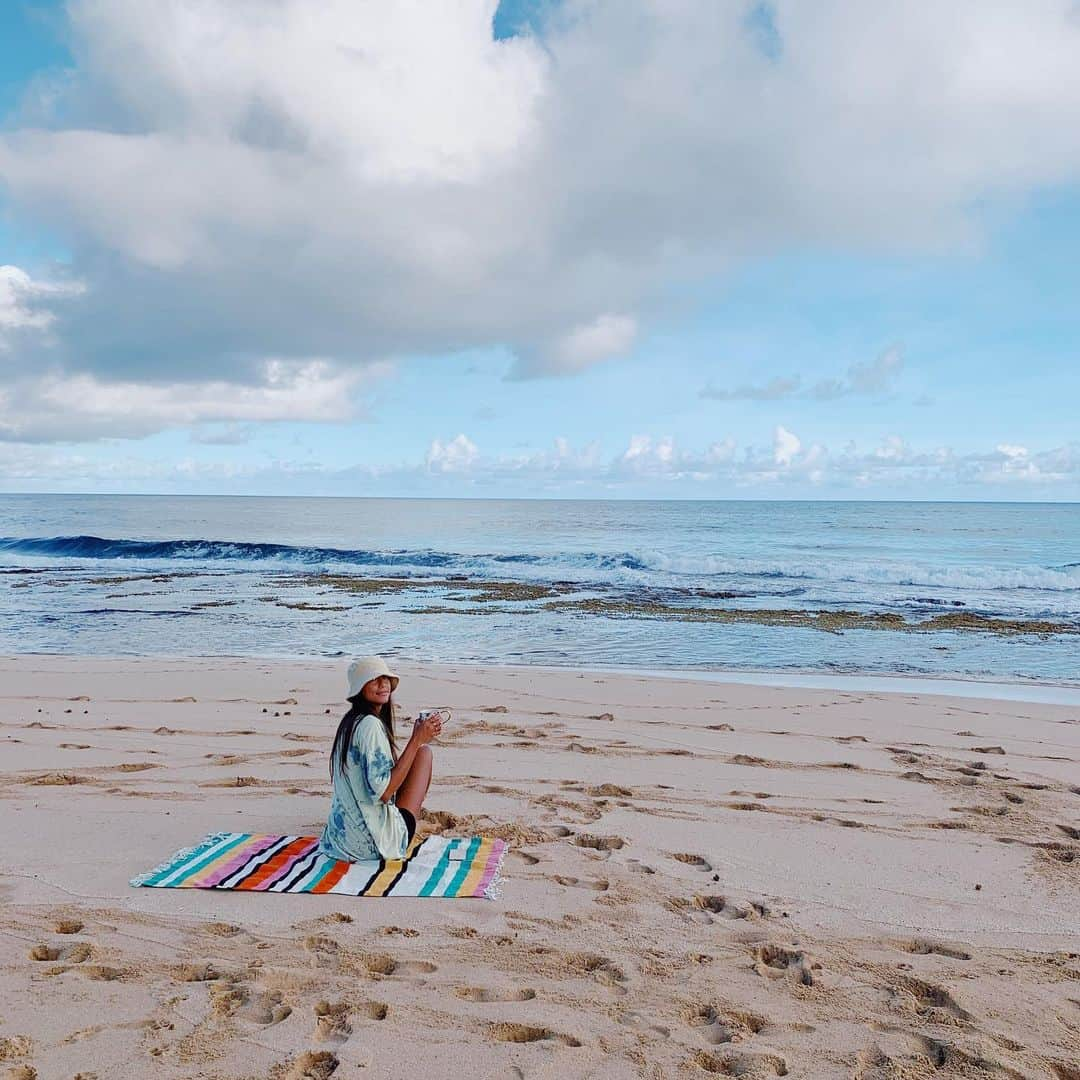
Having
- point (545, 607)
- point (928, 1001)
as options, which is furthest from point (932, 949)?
point (545, 607)

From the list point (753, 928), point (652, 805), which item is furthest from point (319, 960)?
point (652, 805)

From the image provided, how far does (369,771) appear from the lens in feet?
16.0

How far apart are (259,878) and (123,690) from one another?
21.6 ft

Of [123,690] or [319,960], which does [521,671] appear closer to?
[123,690]

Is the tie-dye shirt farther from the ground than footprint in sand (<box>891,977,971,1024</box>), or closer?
farther from the ground

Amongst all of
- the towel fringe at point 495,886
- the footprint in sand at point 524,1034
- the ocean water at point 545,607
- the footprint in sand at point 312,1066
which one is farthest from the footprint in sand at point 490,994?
the ocean water at point 545,607

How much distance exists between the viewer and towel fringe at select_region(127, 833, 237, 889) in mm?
4613

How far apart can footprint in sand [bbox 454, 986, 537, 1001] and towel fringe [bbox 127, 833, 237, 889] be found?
2.02 metres

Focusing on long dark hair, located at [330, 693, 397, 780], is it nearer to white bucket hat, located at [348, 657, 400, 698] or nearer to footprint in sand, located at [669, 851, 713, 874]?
white bucket hat, located at [348, 657, 400, 698]

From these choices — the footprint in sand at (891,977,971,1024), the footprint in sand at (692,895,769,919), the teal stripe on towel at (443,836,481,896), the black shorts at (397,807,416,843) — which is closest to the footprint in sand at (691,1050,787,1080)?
the footprint in sand at (891,977,971,1024)

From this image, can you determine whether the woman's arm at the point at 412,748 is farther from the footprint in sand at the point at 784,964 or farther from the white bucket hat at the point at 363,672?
the footprint in sand at the point at 784,964

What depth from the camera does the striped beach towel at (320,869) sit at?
4535 mm

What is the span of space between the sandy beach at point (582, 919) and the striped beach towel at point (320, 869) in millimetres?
115

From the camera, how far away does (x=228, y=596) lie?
22156 millimetres
